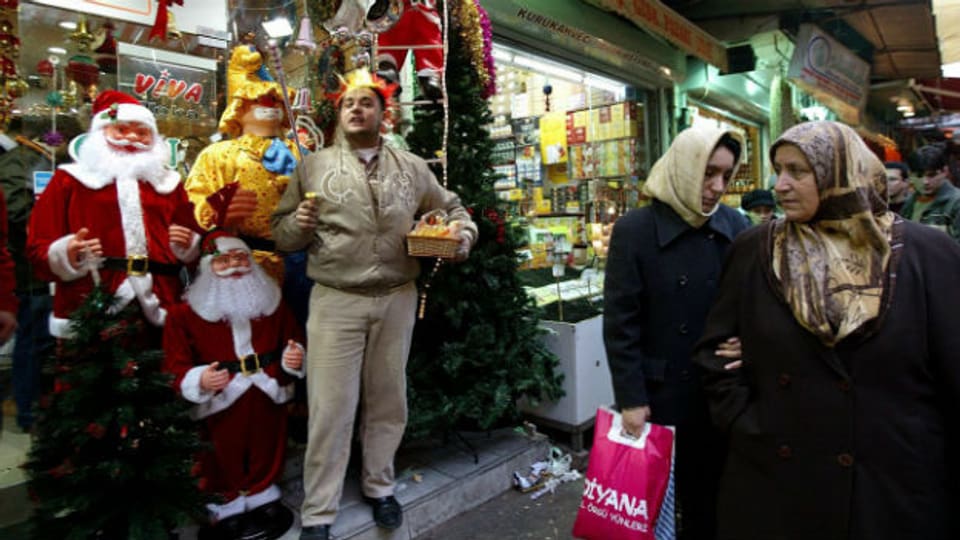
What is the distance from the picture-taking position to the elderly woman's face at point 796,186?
1.70m

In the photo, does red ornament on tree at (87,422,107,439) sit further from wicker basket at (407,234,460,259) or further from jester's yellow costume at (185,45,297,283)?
wicker basket at (407,234,460,259)

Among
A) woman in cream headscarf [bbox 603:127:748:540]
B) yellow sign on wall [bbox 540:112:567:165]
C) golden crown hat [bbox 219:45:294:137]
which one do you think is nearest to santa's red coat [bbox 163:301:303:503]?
golden crown hat [bbox 219:45:294:137]

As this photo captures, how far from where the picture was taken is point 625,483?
204cm

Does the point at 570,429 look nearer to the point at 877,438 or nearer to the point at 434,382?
the point at 434,382

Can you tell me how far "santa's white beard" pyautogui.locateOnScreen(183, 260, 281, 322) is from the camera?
273 centimetres

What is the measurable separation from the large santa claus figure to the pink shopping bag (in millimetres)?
1959

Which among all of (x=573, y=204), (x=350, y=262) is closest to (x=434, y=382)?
(x=350, y=262)

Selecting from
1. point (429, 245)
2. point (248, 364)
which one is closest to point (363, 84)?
point (429, 245)

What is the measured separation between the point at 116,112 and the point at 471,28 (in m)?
1.97

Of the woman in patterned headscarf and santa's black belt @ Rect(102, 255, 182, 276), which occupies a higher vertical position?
santa's black belt @ Rect(102, 255, 182, 276)

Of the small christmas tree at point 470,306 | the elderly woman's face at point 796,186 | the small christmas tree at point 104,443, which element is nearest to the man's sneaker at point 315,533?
the small christmas tree at point 104,443

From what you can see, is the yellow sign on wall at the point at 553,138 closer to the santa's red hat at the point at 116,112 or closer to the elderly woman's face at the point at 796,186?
the santa's red hat at the point at 116,112

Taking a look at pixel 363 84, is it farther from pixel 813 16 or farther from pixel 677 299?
pixel 813 16

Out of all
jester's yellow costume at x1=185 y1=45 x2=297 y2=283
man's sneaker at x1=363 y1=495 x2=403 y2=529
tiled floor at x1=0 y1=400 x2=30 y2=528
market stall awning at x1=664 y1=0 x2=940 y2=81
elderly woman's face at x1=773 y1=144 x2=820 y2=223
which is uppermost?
market stall awning at x1=664 y1=0 x2=940 y2=81
